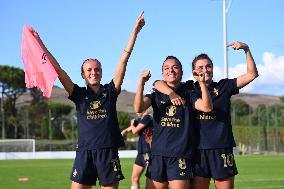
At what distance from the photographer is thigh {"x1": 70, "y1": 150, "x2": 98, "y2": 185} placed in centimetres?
754

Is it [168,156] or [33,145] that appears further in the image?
[33,145]

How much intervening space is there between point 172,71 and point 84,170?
168 centimetres

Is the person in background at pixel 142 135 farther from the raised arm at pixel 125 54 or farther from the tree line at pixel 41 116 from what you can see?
the tree line at pixel 41 116

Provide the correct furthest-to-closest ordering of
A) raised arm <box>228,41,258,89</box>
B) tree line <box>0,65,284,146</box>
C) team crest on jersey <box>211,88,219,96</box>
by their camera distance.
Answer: tree line <box>0,65,284,146</box>
raised arm <box>228,41,258,89</box>
team crest on jersey <box>211,88,219,96</box>

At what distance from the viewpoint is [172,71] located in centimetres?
775

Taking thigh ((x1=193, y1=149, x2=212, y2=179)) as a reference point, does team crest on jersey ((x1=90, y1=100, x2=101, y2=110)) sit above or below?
above

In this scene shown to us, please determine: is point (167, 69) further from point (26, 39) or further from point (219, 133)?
point (26, 39)

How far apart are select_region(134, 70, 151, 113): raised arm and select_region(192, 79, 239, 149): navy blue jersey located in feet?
2.25

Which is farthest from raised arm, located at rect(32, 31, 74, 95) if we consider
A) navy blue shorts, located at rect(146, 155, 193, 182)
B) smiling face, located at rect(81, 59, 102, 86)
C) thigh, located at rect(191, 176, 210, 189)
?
thigh, located at rect(191, 176, 210, 189)

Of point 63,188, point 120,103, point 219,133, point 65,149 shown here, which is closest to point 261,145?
point 65,149

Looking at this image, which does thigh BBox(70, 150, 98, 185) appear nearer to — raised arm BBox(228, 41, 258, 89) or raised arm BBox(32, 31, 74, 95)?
raised arm BBox(32, 31, 74, 95)

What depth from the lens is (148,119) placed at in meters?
12.7

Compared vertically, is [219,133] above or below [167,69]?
below

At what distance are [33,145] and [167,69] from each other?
41.8 meters
